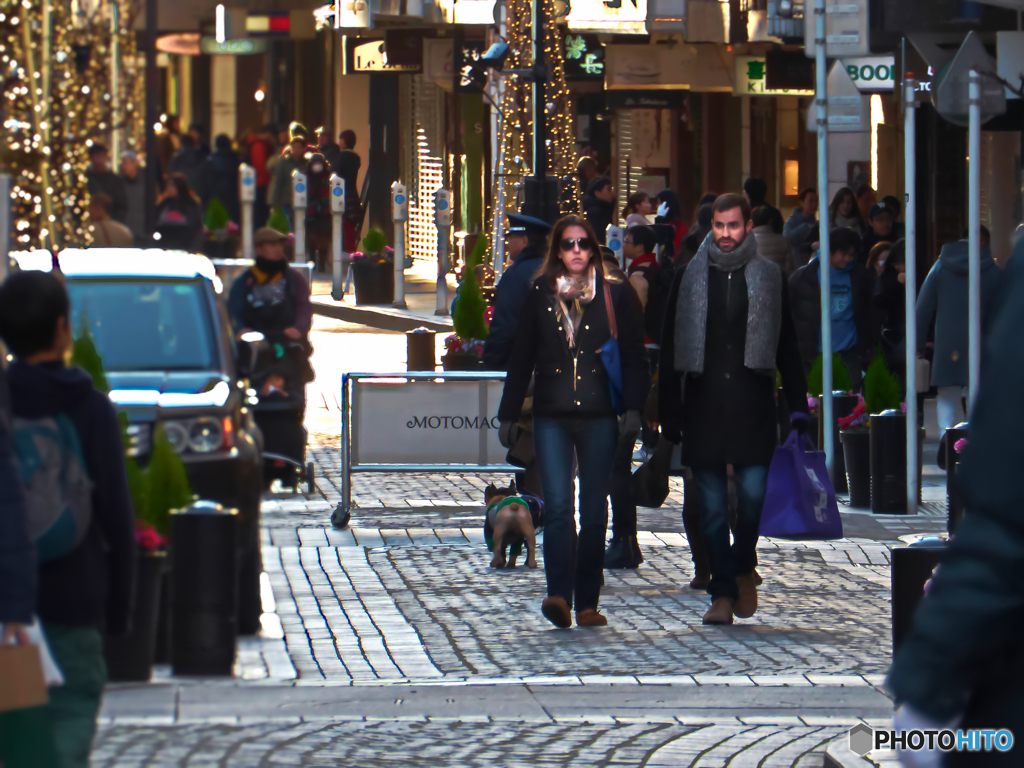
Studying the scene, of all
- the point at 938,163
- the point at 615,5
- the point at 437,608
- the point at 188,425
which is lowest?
the point at 437,608

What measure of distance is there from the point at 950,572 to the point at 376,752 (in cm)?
387

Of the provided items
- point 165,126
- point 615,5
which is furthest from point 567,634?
point 165,126

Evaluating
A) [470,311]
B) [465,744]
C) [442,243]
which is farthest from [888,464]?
[442,243]

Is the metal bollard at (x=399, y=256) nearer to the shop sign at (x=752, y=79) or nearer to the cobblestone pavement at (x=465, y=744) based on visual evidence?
the shop sign at (x=752, y=79)

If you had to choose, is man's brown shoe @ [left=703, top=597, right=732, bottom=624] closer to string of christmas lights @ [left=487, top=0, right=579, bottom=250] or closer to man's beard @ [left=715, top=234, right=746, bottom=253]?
man's beard @ [left=715, top=234, right=746, bottom=253]

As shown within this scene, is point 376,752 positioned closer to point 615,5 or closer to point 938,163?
point 938,163

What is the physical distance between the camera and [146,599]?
7.12 m

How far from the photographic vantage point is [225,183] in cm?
3491

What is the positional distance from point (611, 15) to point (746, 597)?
20.3 meters

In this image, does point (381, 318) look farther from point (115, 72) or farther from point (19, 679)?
point (19, 679)

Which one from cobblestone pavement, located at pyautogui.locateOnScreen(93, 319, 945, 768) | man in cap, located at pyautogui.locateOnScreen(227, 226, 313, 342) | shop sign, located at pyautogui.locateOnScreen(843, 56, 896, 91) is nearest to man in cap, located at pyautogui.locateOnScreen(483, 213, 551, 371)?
cobblestone pavement, located at pyautogui.locateOnScreen(93, 319, 945, 768)

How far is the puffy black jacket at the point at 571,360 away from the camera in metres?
8.48

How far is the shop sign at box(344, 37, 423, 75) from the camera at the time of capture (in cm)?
3484

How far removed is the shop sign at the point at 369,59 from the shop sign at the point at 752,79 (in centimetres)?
619
